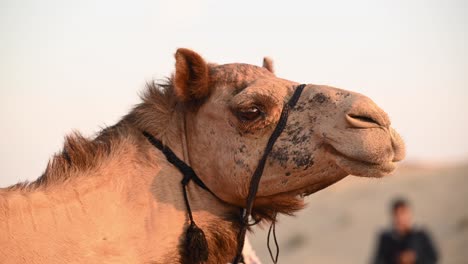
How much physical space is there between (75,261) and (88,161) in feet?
1.81

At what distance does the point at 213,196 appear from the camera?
4.38m

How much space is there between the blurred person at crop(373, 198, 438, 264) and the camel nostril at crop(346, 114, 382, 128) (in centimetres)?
509

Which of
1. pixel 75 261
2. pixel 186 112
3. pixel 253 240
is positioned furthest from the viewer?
pixel 253 240

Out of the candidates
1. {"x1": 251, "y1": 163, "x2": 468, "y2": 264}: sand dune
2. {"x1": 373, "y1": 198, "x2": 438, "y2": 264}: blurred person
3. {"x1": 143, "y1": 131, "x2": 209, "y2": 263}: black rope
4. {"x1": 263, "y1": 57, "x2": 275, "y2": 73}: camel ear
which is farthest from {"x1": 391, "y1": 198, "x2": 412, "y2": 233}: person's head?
{"x1": 251, "y1": 163, "x2": 468, "y2": 264}: sand dune

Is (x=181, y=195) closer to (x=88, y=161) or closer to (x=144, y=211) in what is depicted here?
(x=144, y=211)

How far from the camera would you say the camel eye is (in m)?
4.21

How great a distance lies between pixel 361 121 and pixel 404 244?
5266 mm

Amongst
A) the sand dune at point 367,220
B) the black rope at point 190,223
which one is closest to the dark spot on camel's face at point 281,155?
the black rope at point 190,223

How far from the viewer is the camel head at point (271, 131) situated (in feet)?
13.1

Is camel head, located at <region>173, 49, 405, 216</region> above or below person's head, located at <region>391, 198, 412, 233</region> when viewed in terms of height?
above

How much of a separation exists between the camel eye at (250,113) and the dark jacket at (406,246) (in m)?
5.07

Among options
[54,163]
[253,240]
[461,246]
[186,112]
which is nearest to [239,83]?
[186,112]

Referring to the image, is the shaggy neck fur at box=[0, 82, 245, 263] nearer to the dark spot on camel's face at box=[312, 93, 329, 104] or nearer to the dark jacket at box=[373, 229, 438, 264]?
the dark spot on camel's face at box=[312, 93, 329, 104]

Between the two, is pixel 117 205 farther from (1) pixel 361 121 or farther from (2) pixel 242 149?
(1) pixel 361 121
